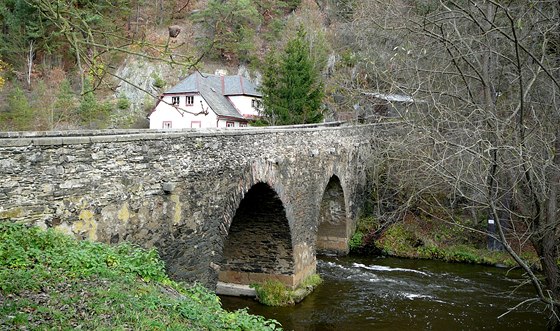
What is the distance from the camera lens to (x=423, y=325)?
1234 centimetres

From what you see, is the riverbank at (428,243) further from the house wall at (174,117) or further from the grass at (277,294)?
the house wall at (174,117)

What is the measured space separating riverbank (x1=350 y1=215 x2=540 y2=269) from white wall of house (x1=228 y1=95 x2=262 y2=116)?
15.1m

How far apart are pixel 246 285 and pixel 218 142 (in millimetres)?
6278

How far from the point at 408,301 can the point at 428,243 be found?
5.85 m

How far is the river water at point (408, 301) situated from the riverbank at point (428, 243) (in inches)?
28.1

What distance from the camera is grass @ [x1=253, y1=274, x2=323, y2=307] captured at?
1355 centimetres

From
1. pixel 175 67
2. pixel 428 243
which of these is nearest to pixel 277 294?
pixel 428 243

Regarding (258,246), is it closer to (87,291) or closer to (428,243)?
(428,243)

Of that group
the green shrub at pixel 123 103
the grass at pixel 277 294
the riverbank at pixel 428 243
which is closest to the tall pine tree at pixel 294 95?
the riverbank at pixel 428 243

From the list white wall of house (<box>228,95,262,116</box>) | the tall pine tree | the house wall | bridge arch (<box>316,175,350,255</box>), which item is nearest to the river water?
bridge arch (<box>316,175,350,255</box>)

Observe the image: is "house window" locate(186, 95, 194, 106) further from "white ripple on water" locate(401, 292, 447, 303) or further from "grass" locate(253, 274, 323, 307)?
"white ripple on water" locate(401, 292, 447, 303)

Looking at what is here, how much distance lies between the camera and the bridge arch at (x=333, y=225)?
19.8 meters

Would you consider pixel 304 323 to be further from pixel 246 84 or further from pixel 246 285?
pixel 246 84

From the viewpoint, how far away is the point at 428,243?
19422 millimetres
